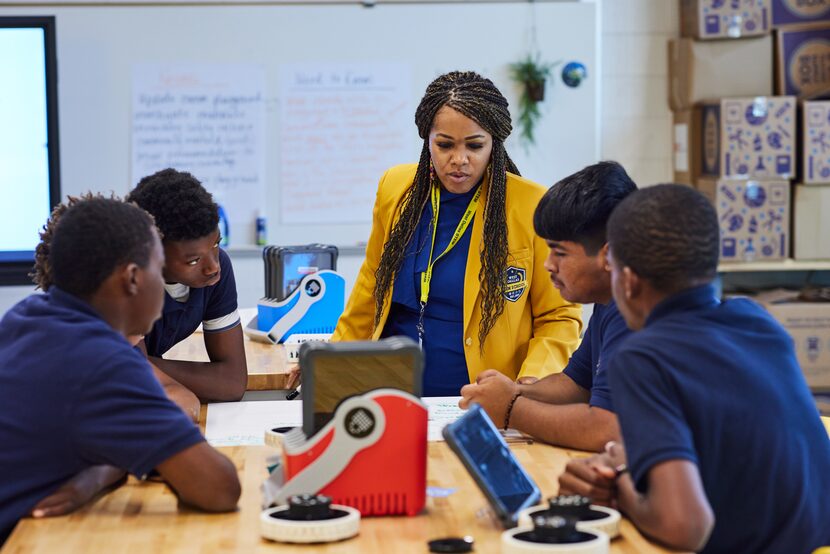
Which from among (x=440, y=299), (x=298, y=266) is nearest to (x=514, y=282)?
(x=440, y=299)

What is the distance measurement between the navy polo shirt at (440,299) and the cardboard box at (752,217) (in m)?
2.71

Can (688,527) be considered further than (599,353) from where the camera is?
No

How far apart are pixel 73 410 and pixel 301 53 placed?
3911mm

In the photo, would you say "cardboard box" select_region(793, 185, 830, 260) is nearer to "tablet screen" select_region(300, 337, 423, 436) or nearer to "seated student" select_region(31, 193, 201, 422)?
"seated student" select_region(31, 193, 201, 422)

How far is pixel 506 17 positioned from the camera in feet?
17.9

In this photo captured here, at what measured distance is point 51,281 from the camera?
2031 millimetres

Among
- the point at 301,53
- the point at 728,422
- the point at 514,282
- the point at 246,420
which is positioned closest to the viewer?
the point at 728,422

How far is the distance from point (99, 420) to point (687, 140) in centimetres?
439

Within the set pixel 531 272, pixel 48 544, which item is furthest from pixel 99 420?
pixel 531 272

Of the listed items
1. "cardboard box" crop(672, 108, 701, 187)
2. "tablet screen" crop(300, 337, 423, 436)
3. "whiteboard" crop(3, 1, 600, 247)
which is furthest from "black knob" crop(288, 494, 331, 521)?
"cardboard box" crop(672, 108, 701, 187)

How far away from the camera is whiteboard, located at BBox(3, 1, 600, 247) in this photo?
17.3 ft

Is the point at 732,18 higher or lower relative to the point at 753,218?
higher

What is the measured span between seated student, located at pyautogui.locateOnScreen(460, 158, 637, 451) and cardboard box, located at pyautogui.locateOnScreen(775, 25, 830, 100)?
3568 millimetres

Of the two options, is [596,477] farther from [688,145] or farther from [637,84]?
[637,84]
